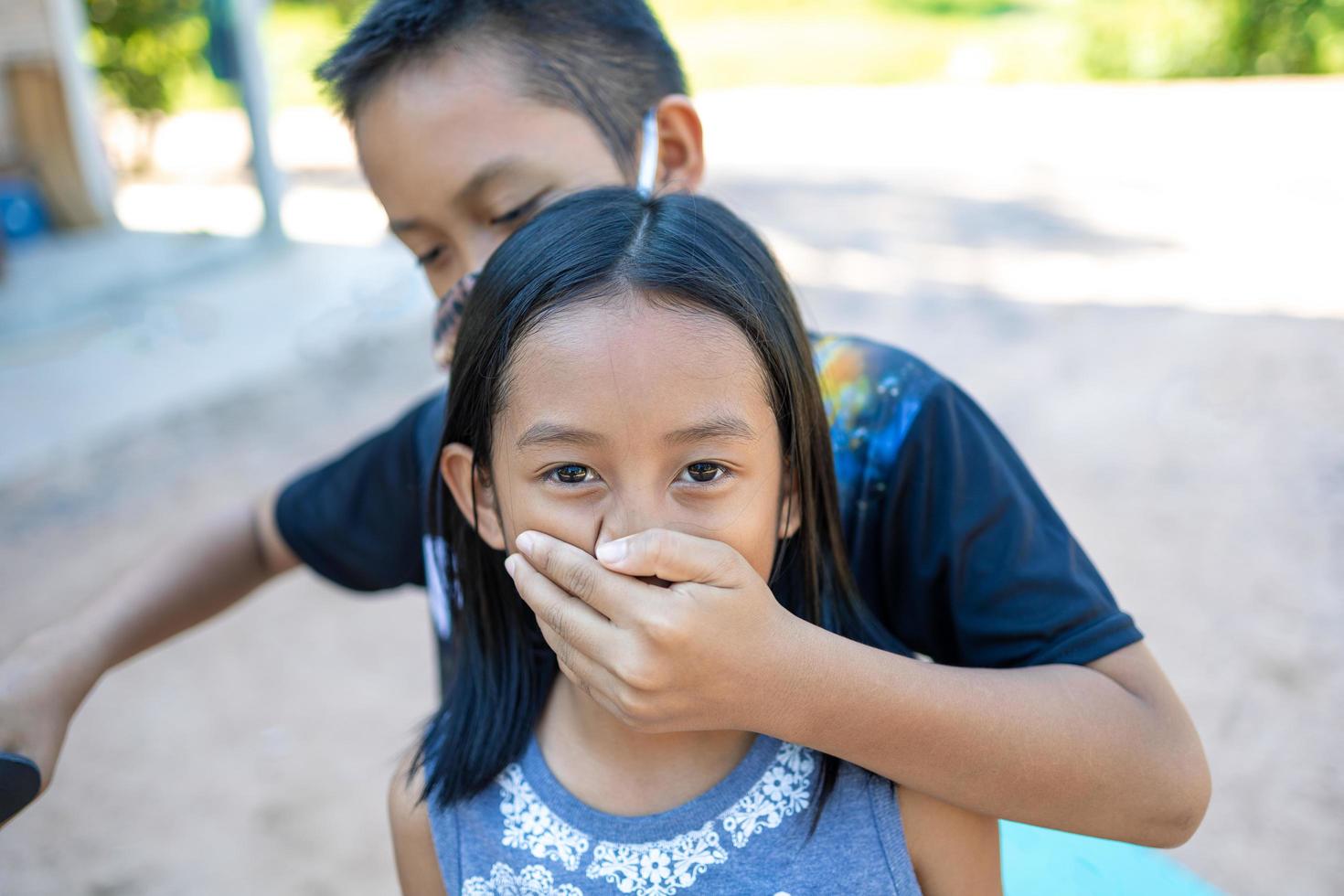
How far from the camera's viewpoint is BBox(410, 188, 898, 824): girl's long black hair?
120cm

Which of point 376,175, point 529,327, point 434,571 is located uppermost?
point 376,175

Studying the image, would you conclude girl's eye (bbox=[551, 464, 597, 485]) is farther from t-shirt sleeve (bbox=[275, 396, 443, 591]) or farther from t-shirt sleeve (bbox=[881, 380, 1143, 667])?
t-shirt sleeve (bbox=[275, 396, 443, 591])

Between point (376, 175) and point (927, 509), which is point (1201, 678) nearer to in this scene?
point (927, 509)

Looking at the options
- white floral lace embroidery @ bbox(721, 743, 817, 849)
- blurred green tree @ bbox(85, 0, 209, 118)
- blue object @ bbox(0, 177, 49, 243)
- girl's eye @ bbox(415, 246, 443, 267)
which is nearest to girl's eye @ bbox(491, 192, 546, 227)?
girl's eye @ bbox(415, 246, 443, 267)

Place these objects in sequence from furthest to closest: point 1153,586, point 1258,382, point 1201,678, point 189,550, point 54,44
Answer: point 54,44 → point 1258,382 → point 1153,586 → point 1201,678 → point 189,550

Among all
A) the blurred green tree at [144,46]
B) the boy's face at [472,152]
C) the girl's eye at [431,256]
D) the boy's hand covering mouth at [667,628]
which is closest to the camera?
the boy's hand covering mouth at [667,628]

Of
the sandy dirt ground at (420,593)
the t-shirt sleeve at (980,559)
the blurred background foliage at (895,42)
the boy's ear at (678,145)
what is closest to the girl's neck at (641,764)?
the t-shirt sleeve at (980,559)

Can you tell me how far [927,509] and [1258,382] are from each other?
4373mm

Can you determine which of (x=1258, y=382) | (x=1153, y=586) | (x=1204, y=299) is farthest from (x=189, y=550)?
(x=1204, y=299)

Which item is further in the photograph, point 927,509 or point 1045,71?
point 1045,71

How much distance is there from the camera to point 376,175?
5.23ft

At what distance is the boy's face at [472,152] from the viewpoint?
150 cm

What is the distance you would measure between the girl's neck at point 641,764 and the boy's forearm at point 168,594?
0.66 m

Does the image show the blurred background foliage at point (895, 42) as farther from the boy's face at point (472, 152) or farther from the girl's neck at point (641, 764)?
the girl's neck at point (641, 764)
